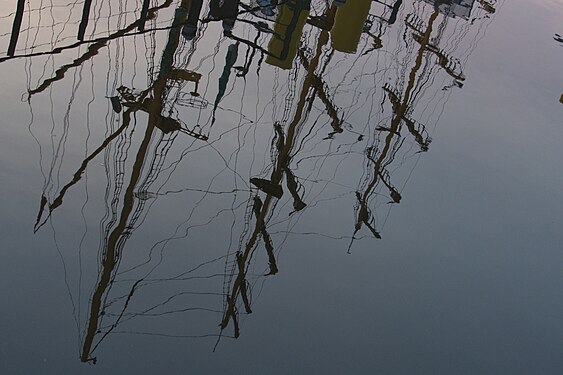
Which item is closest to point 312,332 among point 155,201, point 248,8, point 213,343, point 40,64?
point 213,343

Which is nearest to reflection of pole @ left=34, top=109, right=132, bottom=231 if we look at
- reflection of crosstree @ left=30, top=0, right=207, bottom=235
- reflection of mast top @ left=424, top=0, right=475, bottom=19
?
reflection of crosstree @ left=30, top=0, right=207, bottom=235

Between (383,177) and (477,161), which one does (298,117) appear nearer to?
(383,177)

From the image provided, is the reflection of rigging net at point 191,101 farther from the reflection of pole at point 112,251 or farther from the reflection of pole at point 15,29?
the reflection of pole at point 15,29

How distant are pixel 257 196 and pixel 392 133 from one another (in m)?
1.92

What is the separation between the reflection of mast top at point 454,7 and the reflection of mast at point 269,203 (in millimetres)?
3724

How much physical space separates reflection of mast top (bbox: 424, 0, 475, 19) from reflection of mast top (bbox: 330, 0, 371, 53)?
7.83ft

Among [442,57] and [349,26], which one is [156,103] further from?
[442,57]

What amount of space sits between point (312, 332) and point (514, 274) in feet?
5.75

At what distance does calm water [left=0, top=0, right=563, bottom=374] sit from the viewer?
12.4ft

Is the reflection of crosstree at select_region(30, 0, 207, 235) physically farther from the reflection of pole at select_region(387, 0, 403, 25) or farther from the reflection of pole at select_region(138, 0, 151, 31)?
the reflection of pole at select_region(387, 0, 403, 25)

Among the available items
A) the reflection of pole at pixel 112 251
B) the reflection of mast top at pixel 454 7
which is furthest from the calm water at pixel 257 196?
the reflection of mast top at pixel 454 7

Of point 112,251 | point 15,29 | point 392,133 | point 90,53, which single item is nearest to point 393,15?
point 392,133

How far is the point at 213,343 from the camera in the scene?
12.0 ft

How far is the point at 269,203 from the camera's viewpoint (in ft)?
16.0
